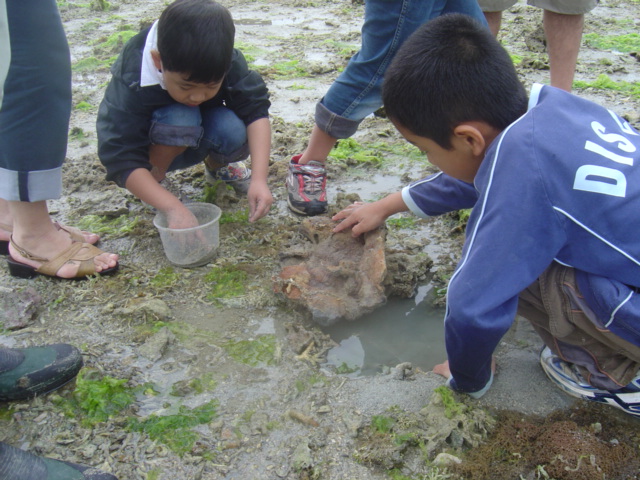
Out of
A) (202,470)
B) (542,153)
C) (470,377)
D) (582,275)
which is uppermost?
(542,153)

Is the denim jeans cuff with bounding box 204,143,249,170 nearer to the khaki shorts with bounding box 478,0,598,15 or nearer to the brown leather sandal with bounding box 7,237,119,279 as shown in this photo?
the brown leather sandal with bounding box 7,237,119,279

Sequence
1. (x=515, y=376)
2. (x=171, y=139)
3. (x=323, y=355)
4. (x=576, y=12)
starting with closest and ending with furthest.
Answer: (x=515, y=376)
(x=323, y=355)
(x=171, y=139)
(x=576, y=12)

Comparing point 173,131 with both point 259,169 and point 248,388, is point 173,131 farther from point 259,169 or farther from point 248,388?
point 248,388

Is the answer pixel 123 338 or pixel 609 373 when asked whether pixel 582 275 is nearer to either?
pixel 609 373

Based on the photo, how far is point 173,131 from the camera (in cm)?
274

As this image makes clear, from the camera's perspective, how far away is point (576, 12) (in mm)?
3320

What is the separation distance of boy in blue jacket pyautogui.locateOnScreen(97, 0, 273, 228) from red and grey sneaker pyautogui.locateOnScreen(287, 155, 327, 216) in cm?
27

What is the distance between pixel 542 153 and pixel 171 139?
5.99 ft

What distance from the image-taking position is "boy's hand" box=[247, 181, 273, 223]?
276cm

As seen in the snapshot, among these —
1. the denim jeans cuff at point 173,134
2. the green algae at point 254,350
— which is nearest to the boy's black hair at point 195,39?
the denim jeans cuff at point 173,134

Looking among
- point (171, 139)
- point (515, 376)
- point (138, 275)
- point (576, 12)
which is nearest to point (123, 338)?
point (138, 275)

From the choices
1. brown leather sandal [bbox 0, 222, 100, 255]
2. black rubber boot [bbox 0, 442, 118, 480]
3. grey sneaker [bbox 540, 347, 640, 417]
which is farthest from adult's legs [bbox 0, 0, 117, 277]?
grey sneaker [bbox 540, 347, 640, 417]

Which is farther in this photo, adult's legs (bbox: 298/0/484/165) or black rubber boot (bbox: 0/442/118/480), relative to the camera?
adult's legs (bbox: 298/0/484/165)

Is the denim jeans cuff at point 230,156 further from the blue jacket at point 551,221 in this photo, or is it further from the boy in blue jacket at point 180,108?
the blue jacket at point 551,221
